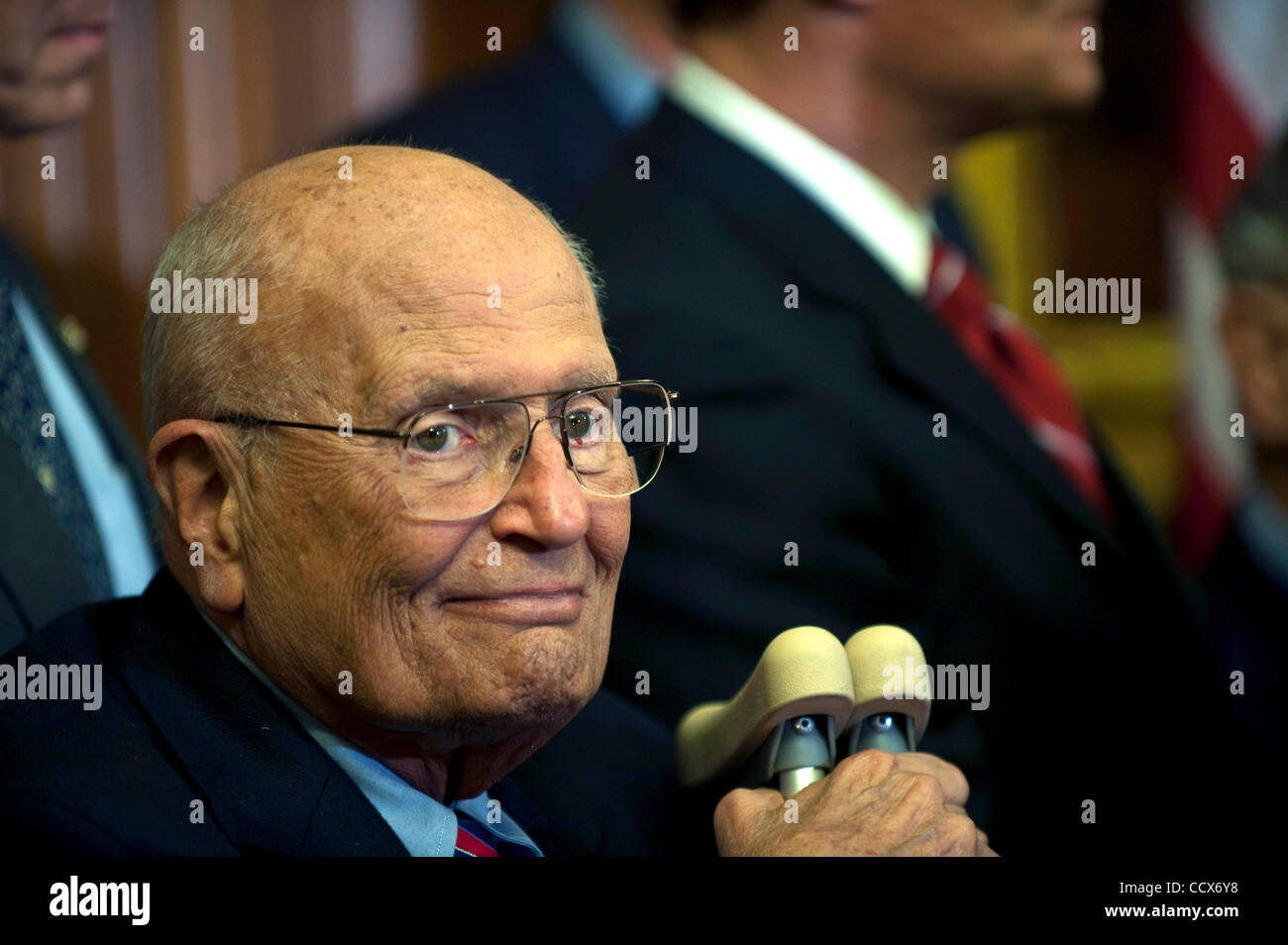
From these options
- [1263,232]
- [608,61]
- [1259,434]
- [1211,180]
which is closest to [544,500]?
[1263,232]

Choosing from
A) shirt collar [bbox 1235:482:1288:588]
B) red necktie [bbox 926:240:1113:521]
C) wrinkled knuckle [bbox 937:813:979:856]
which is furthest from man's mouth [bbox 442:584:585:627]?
shirt collar [bbox 1235:482:1288:588]

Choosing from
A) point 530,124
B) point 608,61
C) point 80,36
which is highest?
point 608,61

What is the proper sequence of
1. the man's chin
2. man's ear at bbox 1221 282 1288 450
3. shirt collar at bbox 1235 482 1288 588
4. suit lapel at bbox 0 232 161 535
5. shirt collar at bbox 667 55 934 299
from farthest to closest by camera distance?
shirt collar at bbox 1235 482 1288 588 < man's ear at bbox 1221 282 1288 450 < shirt collar at bbox 667 55 934 299 < suit lapel at bbox 0 232 161 535 < the man's chin

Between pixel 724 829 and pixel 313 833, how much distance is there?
1.06 feet

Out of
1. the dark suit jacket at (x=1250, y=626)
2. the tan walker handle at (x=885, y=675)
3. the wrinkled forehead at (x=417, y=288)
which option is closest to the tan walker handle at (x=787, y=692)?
the tan walker handle at (x=885, y=675)

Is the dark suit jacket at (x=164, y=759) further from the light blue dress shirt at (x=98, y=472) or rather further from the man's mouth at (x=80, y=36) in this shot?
the man's mouth at (x=80, y=36)

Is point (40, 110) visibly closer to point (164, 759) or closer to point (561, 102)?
point (164, 759)

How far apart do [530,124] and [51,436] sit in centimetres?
121

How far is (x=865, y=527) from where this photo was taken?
5.08ft

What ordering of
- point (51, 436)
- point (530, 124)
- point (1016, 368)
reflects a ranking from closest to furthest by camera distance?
1. point (51, 436)
2. point (1016, 368)
3. point (530, 124)

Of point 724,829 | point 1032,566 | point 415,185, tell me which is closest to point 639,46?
point 1032,566

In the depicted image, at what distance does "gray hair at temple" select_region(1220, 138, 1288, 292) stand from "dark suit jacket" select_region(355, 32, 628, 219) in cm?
97

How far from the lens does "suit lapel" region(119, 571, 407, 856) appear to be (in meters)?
1.02

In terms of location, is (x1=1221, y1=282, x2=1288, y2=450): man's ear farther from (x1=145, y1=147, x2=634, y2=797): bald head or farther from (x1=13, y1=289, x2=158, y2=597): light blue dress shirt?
(x1=13, y1=289, x2=158, y2=597): light blue dress shirt
